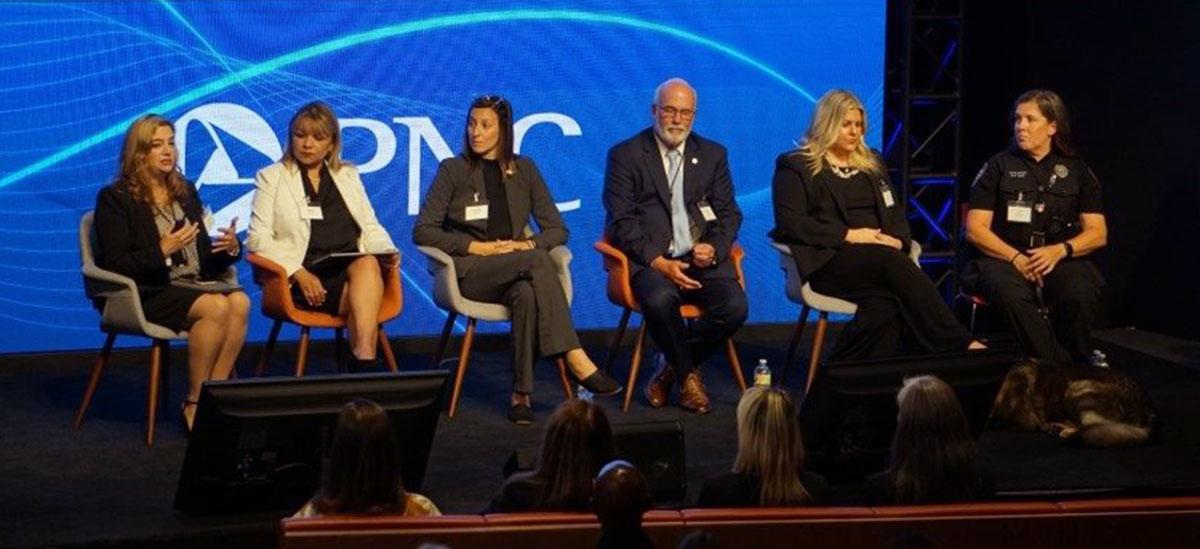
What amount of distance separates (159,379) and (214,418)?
78.9 inches

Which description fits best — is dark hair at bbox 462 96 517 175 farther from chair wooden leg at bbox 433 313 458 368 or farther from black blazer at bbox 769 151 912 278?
black blazer at bbox 769 151 912 278

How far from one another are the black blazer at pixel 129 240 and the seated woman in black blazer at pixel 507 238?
3.33 feet

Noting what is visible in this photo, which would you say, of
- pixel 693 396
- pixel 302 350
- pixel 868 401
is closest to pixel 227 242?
pixel 302 350

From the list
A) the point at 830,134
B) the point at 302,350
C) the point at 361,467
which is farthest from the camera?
the point at 830,134

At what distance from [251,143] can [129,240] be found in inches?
57.6

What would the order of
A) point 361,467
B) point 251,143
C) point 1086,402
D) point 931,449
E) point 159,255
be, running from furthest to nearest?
1. point 251,143
2. point 1086,402
3. point 159,255
4. point 931,449
5. point 361,467

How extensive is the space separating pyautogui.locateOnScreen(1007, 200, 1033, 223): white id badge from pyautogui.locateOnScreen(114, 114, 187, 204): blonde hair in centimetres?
322

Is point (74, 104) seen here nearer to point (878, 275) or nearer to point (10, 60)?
point (10, 60)

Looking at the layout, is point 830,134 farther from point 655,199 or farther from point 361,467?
point 361,467

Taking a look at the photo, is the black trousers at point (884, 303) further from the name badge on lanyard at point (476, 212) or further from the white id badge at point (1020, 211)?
the name badge on lanyard at point (476, 212)

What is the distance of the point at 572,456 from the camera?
14.5 ft

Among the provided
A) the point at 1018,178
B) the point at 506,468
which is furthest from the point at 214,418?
the point at 1018,178

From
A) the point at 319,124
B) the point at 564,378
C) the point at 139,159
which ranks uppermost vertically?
the point at 319,124

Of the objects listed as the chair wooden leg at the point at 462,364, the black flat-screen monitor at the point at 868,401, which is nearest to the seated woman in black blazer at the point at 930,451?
the black flat-screen monitor at the point at 868,401
